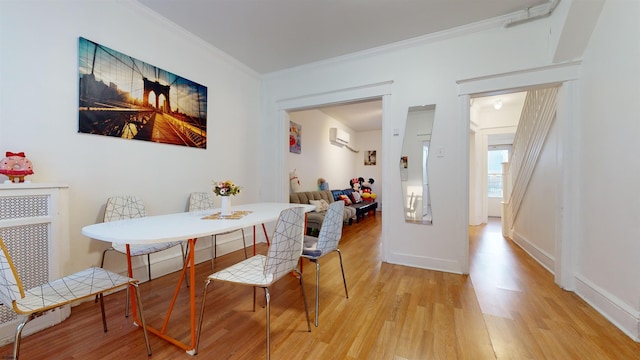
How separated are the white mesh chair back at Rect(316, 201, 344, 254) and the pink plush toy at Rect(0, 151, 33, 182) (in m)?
2.03

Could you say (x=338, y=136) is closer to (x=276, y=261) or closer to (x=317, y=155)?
(x=317, y=155)

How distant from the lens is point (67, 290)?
4.12 ft

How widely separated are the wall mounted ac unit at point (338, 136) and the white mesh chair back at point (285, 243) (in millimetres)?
5283

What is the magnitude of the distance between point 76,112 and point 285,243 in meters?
2.09

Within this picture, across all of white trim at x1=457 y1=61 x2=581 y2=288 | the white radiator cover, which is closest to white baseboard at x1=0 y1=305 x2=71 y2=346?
the white radiator cover

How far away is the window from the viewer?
663cm

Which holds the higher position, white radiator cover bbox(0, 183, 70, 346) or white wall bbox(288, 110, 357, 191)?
white wall bbox(288, 110, 357, 191)

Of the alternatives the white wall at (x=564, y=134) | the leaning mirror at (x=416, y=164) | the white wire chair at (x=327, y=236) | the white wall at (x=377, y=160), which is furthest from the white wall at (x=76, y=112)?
the white wall at (x=377, y=160)

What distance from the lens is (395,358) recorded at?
139cm

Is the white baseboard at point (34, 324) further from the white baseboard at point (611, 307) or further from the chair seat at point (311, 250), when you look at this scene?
the white baseboard at point (611, 307)

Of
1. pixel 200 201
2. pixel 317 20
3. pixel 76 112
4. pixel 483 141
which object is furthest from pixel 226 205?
pixel 483 141

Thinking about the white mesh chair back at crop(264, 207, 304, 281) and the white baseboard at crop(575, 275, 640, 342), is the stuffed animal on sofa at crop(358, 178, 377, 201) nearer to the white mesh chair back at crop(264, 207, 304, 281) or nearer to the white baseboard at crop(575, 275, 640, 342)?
the white baseboard at crop(575, 275, 640, 342)

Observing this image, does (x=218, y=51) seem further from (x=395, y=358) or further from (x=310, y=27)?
(x=395, y=358)

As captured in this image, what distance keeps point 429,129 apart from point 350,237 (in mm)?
2359
